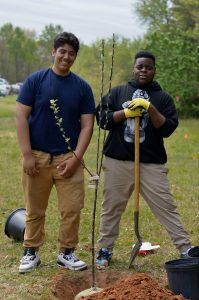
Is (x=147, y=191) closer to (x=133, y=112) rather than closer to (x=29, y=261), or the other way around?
(x=133, y=112)

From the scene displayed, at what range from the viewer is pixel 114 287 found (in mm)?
4121

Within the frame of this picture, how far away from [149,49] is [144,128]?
25023 millimetres

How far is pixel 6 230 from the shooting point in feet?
20.3

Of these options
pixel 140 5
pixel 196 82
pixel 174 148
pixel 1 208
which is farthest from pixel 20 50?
pixel 1 208

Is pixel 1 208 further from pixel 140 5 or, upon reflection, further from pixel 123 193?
pixel 140 5

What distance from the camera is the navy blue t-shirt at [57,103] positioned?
461 centimetres

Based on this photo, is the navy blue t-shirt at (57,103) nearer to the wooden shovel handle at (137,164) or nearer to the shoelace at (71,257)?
the wooden shovel handle at (137,164)

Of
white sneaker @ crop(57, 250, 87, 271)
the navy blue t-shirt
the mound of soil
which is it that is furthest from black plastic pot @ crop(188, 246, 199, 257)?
the navy blue t-shirt

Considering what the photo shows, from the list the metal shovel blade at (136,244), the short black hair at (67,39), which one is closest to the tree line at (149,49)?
the short black hair at (67,39)

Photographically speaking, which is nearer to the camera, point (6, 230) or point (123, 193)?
point (123, 193)

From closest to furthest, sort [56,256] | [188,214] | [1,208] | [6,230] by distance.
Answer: [56,256] → [6,230] → [188,214] → [1,208]

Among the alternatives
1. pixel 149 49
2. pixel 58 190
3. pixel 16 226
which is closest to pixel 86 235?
pixel 16 226

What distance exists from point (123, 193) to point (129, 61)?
4076 cm

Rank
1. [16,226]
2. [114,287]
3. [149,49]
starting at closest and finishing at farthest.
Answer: [114,287]
[16,226]
[149,49]
